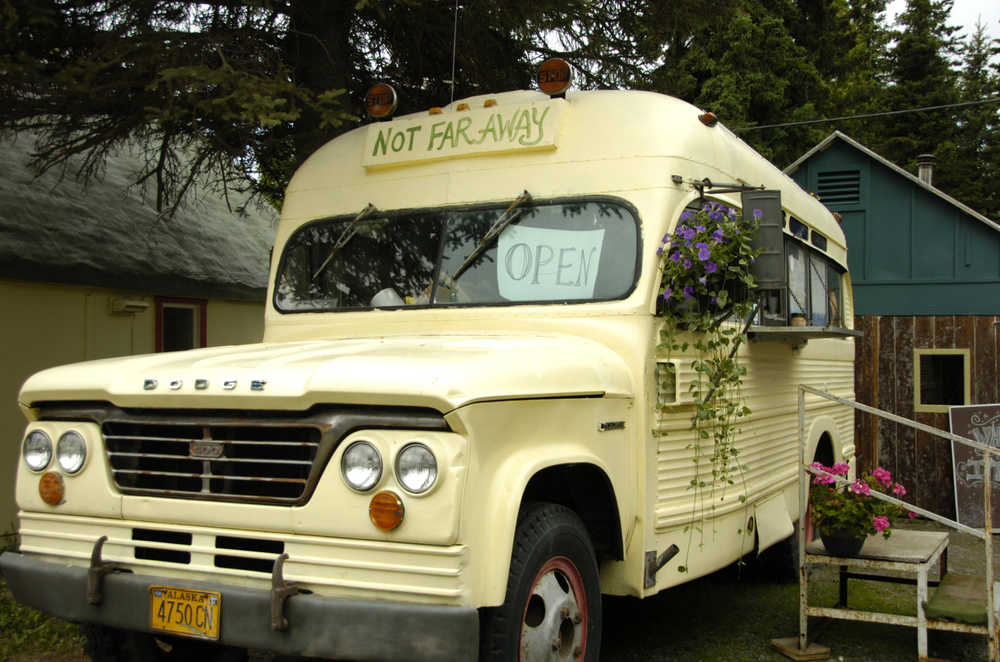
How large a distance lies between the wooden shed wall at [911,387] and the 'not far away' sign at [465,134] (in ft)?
24.8

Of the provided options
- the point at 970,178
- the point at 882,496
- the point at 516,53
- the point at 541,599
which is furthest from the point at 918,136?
the point at 541,599

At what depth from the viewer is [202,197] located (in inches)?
459

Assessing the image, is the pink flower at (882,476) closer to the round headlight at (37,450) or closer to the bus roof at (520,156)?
the bus roof at (520,156)

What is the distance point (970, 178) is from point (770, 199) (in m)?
25.6

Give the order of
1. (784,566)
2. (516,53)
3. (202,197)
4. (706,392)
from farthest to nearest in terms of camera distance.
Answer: (202,197), (516,53), (784,566), (706,392)

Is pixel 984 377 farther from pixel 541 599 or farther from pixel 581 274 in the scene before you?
pixel 541 599

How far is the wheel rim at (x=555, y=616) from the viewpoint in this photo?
3568mm

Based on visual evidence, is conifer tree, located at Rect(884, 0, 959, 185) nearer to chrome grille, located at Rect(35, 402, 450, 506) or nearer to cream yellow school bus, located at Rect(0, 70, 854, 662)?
cream yellow school bus, located at Rect(0, 70, 854, 662)

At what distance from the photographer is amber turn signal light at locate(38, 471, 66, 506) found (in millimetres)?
3760

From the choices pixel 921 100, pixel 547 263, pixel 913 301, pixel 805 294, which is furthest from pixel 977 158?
pixel 547 263

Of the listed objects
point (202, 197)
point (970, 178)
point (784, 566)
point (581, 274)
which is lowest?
point (784, 566)

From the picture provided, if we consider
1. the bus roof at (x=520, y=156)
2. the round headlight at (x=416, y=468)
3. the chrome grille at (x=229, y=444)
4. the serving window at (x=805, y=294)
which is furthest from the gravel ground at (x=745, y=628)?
the bus roof at (x=520, y=156)

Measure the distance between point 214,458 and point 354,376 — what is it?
2.19 ft

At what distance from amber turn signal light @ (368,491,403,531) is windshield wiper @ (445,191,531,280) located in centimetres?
184
